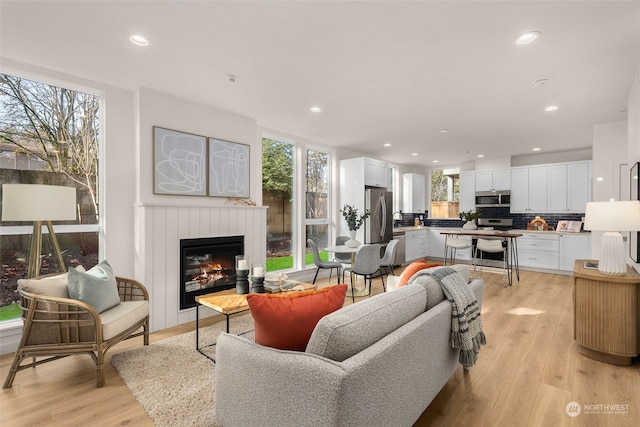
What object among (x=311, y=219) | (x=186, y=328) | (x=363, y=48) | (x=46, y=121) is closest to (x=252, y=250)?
(x=186, y=328)

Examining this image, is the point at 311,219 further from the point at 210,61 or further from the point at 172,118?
the point at 210,61

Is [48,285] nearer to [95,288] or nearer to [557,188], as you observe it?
[95,288]

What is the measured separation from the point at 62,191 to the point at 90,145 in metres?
0.90

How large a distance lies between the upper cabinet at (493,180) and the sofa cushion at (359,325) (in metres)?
6.56

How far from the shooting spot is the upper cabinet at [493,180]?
23.3 feet

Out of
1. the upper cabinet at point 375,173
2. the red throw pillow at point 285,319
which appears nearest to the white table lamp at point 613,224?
the red throw pillow at point 285,319

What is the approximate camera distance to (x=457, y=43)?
2432 millimetres

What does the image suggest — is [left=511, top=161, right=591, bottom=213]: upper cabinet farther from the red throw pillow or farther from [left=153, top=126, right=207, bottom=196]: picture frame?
the red throw pillow

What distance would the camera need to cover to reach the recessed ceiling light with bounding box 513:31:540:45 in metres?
2.28

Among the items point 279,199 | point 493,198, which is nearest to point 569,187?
point 493,198

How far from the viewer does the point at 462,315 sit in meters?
2.03

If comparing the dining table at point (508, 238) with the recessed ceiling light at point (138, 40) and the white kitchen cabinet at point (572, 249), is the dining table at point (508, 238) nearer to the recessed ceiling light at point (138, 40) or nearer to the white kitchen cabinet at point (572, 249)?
the white kitchen cabinet at point (572, 249)

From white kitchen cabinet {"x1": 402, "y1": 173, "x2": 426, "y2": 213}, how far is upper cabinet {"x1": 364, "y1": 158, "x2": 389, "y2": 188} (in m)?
1.73

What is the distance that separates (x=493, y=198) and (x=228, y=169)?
6039mm
